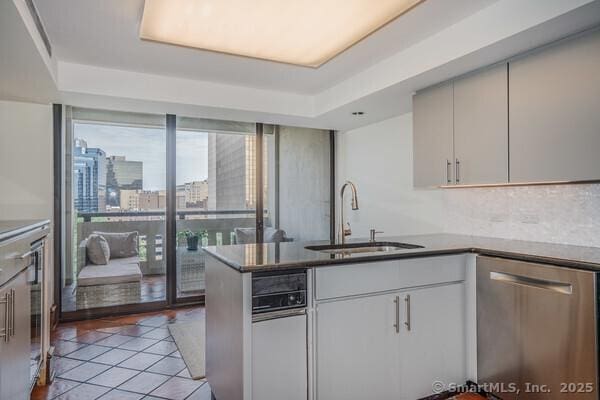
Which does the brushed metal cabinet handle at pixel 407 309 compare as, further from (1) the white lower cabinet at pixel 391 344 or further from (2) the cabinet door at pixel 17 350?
(2) the cabinet door at pixel 17 350

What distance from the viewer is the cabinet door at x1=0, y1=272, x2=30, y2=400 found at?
160 centimetres

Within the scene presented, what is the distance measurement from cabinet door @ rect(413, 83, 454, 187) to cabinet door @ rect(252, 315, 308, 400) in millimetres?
1708

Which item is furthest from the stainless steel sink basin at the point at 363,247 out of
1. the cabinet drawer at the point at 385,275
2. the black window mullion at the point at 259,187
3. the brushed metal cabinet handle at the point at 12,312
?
the black window mullion at the point at 259,187

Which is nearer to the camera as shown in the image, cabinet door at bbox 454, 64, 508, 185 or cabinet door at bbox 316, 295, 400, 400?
cabinet door at bbox 316, 295, 400, 400

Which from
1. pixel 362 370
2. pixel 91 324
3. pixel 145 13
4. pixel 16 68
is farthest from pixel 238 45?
pixel 91 324

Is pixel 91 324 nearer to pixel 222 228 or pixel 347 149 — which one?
pixel 222 228

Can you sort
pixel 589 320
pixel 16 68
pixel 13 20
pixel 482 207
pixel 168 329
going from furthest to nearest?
pixel 168 329, pixel 482 207, pixel 16 68, pixel 13 20, pixel 589 320

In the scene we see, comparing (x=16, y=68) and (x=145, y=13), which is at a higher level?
(x=145, y=13)

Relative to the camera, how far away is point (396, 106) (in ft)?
12.1

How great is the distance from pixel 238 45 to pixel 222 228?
2.42 meters

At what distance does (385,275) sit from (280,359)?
727 mm

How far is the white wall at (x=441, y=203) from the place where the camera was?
2441 millimetres

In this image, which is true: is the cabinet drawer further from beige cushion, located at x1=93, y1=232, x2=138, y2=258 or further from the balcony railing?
beige cushion, located at x1=93, y1=232, x2=138, y2=258

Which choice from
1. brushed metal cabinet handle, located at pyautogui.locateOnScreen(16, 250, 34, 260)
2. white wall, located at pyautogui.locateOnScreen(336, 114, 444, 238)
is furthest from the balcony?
brushed metal cabinet handle, located at pyautogui.locateOnScreen(16, 250, 34, 260)
